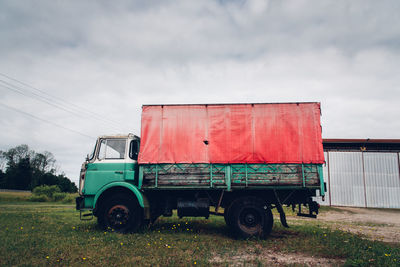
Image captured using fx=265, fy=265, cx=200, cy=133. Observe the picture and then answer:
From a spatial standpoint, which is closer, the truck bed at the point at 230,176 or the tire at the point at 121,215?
the truck bed at the point at 230,176

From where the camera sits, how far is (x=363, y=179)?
22.8m

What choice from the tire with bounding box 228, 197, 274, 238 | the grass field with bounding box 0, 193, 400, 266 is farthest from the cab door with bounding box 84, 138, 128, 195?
the tire with bounding box 228, 197, 274, 238

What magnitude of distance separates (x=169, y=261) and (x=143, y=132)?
14.3ft

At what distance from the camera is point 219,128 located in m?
8.68

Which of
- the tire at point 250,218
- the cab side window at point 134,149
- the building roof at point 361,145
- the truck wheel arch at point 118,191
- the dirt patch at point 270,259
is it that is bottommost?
the dirt patch at point 270,259

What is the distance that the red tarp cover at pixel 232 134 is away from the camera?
8422 millimetres

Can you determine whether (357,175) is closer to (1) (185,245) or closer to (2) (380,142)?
(2) (380,142)

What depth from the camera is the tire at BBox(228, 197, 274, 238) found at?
8141 millimetres

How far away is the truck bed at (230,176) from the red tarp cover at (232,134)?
190 millimetres

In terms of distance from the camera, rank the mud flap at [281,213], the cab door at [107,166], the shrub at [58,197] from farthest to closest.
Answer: the shrub at [58,197], the cab door at [107,166], the mud flap at [281,213]

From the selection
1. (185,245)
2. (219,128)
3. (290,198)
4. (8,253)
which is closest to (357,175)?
(290,198)

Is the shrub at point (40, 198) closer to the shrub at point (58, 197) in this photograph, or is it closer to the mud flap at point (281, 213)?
the shrub at point (58, 197)

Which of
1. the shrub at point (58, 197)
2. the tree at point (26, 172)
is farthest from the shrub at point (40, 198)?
the tree at point (26, 172)

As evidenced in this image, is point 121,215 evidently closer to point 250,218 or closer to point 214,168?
point 214,168
